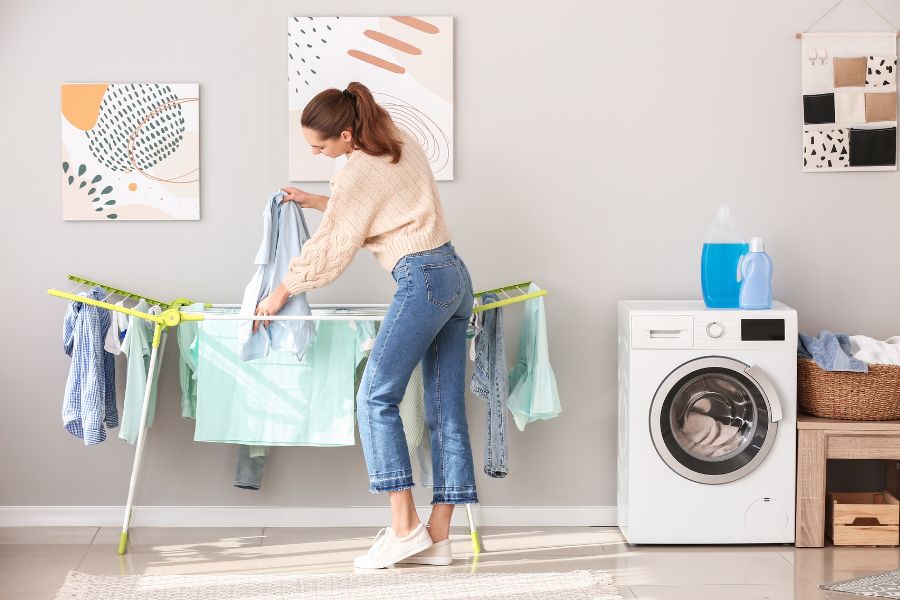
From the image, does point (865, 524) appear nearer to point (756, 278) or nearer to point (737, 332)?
point (737, 332)

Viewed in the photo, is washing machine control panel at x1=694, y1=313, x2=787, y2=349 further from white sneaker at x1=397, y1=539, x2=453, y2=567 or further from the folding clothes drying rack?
white sneaker at x1=397, y1=539, x2=453, y2=567

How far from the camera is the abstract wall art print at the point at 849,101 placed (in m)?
3.41

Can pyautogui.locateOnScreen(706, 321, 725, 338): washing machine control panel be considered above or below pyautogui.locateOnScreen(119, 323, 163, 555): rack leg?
above

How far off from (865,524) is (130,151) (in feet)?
8.67

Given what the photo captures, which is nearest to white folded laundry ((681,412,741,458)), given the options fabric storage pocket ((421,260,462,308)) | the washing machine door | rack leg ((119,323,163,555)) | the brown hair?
the washing machine door

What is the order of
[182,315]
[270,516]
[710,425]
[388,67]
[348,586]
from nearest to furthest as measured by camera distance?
[348,586]
[182,315]
[710,425]
[388,67]
[270,516]

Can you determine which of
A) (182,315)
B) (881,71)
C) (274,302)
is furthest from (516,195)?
(881,71)

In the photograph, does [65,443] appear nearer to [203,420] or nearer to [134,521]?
[134,521]

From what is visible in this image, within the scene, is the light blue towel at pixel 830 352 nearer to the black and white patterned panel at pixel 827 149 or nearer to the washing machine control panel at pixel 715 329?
the washing machine control panel at pixel 715 329

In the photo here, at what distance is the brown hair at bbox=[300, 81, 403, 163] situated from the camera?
283 cm

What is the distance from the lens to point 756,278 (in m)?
3.18

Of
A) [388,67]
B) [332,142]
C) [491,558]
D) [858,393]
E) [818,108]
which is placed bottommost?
[491,558]

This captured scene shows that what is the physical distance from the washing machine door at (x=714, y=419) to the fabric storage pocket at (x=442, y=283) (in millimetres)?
765

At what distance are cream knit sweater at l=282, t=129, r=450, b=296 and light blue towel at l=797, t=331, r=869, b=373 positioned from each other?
1.26 m
